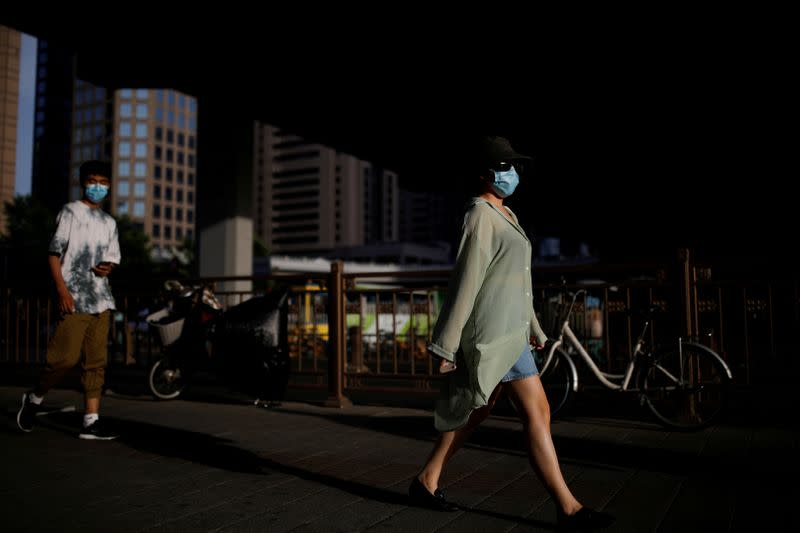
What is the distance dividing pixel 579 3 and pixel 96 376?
769 cm

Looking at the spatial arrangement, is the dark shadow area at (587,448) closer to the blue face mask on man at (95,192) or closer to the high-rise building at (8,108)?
the blue face mask on man at (95,192)

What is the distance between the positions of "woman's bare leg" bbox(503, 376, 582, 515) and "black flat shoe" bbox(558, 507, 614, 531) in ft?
0.09

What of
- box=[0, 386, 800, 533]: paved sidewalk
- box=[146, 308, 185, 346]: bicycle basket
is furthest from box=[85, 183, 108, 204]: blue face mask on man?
box=[146, 308, 185, 346]: bicycle basket

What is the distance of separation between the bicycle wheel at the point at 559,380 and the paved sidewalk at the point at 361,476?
19cm

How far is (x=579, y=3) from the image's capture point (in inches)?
359

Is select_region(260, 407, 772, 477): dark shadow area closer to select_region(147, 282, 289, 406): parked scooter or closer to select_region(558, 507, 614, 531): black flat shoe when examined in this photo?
select_region(147, 282, 289, 406): parked scooter

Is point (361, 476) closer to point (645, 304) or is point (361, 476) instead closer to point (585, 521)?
point (585, 521)

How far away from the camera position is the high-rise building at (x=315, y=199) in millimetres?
178875

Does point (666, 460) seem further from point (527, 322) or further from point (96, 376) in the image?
point (96, 376)

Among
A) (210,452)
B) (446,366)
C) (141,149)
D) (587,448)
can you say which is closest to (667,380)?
(587,448)

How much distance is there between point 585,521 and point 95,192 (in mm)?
4202

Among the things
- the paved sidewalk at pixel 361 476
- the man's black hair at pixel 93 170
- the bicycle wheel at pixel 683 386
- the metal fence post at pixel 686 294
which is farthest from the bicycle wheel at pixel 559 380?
the man's black hair at pixel 93 170

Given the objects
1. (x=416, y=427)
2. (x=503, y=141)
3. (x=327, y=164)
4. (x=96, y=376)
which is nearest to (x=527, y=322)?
(x=503, y=141)

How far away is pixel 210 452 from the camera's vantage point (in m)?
4.82
